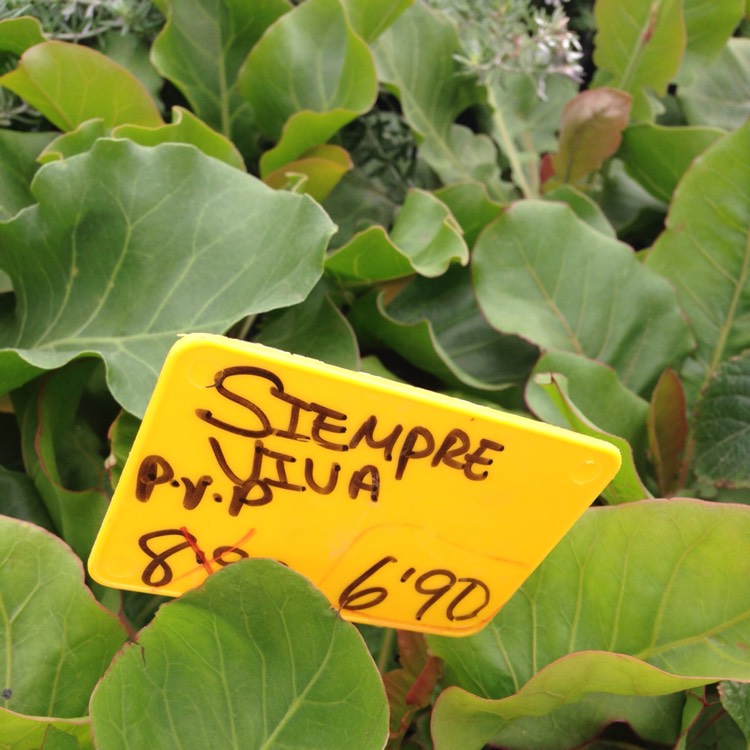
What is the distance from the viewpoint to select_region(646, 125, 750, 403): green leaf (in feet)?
1.99

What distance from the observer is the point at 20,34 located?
0.54 m

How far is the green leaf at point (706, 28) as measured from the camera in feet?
2.38

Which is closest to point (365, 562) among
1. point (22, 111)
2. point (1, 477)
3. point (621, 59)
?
point (1, 477)

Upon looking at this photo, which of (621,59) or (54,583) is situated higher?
(621,59)

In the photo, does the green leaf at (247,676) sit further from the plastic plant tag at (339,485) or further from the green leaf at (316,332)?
the green leaf at (316,332)

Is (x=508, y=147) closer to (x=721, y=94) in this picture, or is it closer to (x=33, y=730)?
(x=721, y=94)

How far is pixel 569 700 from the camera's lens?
420mm

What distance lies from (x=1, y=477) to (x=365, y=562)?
8.9 inches

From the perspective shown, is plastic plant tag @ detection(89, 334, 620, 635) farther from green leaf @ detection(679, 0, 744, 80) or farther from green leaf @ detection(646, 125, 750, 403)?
green leaf @ detection(679, 0, 744, 80)

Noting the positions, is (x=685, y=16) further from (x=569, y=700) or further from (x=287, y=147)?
(x=569, y=700)

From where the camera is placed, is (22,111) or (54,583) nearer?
(54,583)

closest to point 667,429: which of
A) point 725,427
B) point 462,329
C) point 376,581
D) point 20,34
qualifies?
point 725,427

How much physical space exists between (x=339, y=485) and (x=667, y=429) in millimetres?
290

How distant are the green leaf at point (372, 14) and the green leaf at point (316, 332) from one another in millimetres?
188
